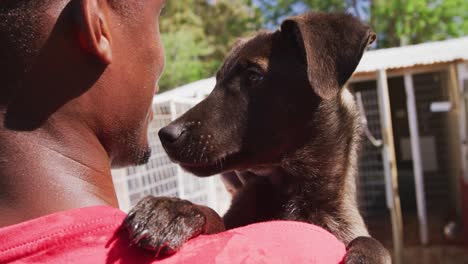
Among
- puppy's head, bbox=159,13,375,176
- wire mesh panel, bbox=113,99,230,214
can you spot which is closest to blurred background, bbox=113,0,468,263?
wire mesh panel, bbox=113,99,230,214

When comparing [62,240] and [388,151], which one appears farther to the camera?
[388,151]

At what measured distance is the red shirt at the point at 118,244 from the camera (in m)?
1.21

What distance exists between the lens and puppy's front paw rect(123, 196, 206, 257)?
1.36 meters

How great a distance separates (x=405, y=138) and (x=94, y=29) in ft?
33.6

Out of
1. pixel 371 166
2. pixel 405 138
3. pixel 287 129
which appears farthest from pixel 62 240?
pixel 405 138

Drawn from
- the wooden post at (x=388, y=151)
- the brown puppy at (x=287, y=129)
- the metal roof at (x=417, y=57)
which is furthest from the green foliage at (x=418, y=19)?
the brown puppy at (x=287, y=129)

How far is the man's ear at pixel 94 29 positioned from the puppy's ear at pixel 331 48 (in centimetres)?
111

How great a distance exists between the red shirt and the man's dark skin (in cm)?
8

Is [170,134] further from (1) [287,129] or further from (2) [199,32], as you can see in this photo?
(2) [199,32]

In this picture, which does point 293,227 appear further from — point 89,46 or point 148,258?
point 89,46

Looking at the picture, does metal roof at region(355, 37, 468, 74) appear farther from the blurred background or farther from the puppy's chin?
the puppy's chin

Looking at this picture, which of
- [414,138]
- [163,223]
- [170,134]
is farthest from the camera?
[414,138]

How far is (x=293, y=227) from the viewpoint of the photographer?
1.46m

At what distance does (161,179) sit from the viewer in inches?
205
